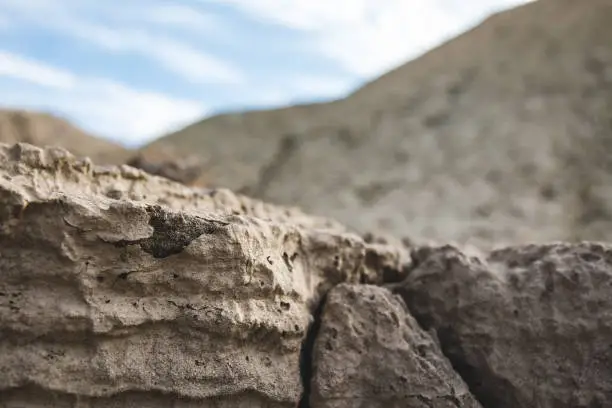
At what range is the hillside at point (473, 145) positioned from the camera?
943 centimetres

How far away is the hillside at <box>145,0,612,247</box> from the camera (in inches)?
371

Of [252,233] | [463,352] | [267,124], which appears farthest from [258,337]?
[267,124]

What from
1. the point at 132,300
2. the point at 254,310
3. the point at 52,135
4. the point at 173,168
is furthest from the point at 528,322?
the point at 52,135

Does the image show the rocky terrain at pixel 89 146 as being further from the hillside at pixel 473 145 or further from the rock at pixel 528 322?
the rock at pixel 528 322

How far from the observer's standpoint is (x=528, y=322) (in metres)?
2.49

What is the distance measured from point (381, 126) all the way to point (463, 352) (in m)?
10.6

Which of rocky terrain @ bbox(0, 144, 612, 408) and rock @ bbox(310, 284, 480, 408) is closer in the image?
rocky terrain @ bbox(0, 144, 612, 408)

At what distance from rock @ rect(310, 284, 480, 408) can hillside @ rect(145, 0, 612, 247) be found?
6.45 meters

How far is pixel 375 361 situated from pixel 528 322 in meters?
0.59

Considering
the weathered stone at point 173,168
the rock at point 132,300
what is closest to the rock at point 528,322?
the rock at point 132,300

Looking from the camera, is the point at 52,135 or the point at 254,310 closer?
the point at 254,310

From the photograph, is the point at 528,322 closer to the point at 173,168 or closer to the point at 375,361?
the point at 375,361

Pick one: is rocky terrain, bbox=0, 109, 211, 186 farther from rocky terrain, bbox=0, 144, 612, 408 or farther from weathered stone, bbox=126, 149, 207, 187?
rocky terrain, bbox=0, 144, 612, 408

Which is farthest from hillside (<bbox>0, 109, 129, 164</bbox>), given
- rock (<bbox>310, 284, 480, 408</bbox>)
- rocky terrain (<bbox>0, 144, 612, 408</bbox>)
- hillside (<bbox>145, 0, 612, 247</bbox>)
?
rock (<bbox>310, 284, 480, 408</bbox>)
